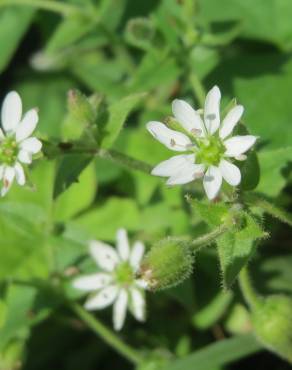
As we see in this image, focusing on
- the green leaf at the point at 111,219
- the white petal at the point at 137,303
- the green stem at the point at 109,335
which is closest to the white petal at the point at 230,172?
the white petal at the point at 137,303

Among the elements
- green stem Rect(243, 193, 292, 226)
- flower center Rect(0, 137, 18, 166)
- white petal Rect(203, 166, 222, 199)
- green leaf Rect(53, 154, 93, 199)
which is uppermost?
flower center Rect(0, 137, 18, 166)

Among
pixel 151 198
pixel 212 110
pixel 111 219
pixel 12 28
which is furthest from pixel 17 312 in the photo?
pixel 12 28

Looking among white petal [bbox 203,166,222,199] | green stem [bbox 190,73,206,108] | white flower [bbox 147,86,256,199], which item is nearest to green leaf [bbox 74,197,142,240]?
green stem [bbox 190,73,206,108]

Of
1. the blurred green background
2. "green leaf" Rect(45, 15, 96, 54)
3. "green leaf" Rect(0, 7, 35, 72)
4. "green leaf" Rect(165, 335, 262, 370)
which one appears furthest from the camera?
"green leaf" Rect(0, 7, 35, 72)

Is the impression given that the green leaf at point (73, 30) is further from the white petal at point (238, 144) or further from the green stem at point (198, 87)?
the white petal at point (238, 144)

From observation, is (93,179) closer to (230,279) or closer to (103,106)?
(103,106)

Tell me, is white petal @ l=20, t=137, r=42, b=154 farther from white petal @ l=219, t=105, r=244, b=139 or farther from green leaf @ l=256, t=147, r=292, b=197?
green leaf @ l=256, t=147, r=292, b=197
